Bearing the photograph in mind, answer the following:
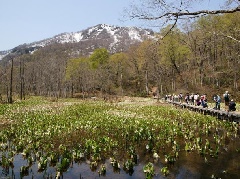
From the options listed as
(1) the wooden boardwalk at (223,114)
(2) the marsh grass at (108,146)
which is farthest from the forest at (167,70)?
(2) the marsh grass at (108,146)

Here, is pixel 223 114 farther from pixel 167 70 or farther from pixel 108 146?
pixel 167 70

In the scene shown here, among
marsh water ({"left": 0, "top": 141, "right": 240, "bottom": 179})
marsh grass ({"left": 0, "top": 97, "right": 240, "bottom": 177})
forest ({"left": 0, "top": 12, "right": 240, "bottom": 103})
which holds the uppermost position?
forest ({"left": 0, "top": 12, "right": 240, "bottom": 103})

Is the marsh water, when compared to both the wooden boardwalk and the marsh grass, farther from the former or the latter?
the wooden boardwalk

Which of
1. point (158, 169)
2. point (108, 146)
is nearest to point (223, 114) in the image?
point (108, 146)

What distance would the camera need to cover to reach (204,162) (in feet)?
35.8

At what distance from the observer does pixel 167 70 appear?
67.5 m

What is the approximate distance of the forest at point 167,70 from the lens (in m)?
49.3

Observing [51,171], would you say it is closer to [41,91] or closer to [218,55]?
[218,55]

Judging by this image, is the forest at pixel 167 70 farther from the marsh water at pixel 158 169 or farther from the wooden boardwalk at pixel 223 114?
the marsh water at pixel 158 169

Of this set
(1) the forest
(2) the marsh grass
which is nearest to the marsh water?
(2) the marsh grass

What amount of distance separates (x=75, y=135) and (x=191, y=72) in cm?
4549

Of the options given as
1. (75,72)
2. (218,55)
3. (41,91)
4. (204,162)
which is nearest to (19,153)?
(204,162)

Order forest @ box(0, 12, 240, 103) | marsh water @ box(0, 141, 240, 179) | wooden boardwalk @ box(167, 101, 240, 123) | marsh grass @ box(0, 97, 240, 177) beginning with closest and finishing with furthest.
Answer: marsh water @ box(0, 141, 240, 179)
marsh grass @ box(0, 97, 240, 177)
wooden boardwalk @ box(167, 101, 240, 123)
forest @ box(0, 12, 240, 103)

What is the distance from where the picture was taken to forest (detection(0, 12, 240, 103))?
1943 inches
